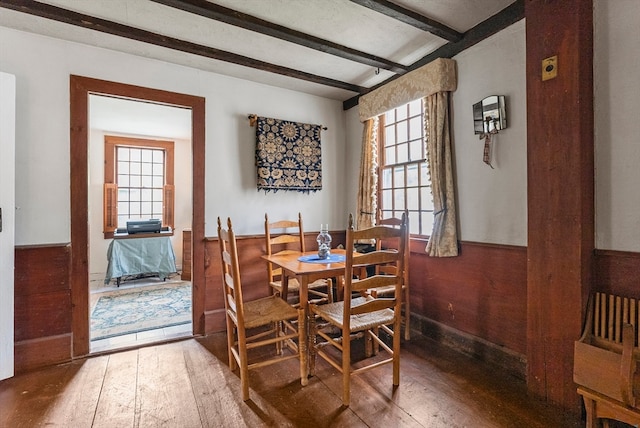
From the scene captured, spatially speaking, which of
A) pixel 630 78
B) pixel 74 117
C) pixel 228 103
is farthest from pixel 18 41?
pixel 630 78

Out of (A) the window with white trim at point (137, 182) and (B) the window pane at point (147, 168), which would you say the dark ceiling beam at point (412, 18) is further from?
(B) the window pane at point (147, 168)

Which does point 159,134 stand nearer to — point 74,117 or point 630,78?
point 74,117

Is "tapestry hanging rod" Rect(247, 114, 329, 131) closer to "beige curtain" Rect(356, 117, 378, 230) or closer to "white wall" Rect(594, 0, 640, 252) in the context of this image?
"beige curtain" Rect(356, 117, 378, 230)

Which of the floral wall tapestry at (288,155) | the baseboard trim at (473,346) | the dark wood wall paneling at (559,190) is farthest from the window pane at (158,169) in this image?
the dark wood wall paneling at (559,190)

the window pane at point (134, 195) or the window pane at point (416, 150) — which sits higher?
the window pane at point (416, 150)

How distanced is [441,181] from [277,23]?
5.91 ft

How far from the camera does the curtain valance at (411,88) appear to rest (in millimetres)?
2562

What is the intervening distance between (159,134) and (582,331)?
6.06 m

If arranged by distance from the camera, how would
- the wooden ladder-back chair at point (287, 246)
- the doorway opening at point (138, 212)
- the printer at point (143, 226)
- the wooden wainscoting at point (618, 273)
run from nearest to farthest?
the wooden wainscoting at point (618, 273), the wooden ladder-back chair at point (287, 246), the doorway opening at point (138, 212), the printer at point (143, 226)

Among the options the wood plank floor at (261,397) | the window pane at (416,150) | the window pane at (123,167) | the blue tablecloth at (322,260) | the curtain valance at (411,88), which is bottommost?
the wood plank floor at (261,397)

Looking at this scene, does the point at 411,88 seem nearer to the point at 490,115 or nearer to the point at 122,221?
the point at 490,115

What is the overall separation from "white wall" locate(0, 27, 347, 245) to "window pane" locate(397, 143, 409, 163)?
0.86 meters

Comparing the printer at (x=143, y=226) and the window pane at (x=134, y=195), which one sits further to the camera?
the window pane at (x=134, y=195)

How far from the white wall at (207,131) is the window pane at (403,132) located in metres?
0.86
